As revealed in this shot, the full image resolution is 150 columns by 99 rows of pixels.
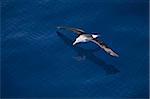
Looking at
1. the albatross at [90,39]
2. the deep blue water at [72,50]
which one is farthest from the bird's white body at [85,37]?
the deep blue water at [72,50]

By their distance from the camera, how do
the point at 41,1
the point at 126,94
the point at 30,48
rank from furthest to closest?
the point at 41,1 < the point at 30,48 < the point at 126,94

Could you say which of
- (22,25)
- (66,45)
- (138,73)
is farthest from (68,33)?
(138,73)

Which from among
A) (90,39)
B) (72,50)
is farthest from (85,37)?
(72,50)

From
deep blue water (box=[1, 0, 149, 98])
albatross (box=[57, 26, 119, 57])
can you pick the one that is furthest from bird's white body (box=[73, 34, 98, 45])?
deep blue water (box=[1, 0, 149, 98])

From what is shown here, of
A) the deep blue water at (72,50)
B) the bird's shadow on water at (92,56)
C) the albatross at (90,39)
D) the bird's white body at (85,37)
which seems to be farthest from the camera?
the bird's white body at (85,37)

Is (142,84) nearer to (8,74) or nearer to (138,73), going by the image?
(138,73)

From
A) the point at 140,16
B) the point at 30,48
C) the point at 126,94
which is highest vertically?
the point at 140,16

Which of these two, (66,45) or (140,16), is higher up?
(140,16)

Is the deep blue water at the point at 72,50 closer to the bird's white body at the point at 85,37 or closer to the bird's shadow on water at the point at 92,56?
the bird's shadow on water at the point at 92,56

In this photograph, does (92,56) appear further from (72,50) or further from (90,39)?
(72,50)
